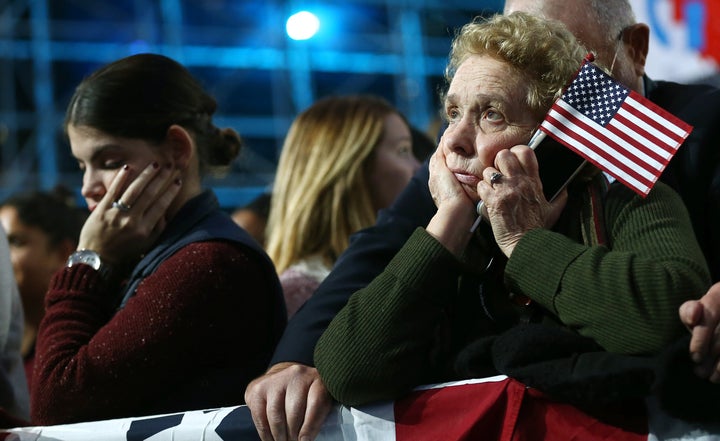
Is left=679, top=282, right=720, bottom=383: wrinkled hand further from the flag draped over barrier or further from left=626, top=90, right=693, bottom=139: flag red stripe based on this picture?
left=626, top=90, right=693, bottom=139: flag red stripe

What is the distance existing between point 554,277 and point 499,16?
625mm

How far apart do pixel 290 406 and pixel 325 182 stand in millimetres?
1573

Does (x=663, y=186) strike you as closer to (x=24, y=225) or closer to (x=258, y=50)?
(x=24, y=225)

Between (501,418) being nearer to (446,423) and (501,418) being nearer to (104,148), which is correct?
(446,423)

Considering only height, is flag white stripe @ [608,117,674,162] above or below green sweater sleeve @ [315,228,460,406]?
above

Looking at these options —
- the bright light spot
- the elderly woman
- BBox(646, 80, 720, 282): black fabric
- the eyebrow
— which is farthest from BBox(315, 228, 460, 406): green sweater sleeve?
the bright light spot

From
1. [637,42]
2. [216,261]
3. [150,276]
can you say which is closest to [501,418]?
[216,261]

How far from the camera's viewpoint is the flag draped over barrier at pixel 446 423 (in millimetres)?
1521

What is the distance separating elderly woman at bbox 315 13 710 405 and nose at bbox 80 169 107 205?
1.02m

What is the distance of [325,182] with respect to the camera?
325 cm

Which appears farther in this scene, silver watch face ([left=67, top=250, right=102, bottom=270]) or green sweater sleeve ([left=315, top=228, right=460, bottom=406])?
silver watch face ([left=67, top=250, right=102, bottom=270])

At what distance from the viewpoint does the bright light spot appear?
13.5 metres

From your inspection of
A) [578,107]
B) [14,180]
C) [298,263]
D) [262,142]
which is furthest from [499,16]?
[262,142]

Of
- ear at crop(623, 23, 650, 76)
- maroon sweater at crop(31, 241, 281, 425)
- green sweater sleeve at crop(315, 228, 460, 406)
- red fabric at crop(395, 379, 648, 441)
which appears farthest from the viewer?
ear at crop(623, 23, 650, 76)
